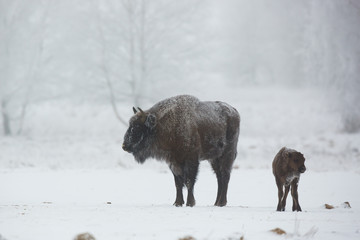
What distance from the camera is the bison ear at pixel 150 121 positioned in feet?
25.4

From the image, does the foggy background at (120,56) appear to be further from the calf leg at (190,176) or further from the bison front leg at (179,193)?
the bison front leg at (179,193)

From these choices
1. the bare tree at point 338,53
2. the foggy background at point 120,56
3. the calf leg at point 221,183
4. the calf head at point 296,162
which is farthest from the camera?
the foggy background at point 120,56

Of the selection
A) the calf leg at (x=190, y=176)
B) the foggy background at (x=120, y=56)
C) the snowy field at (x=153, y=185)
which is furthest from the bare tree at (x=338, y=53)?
the calf leg at (x=190, y=176)

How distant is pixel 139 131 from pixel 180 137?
77cm

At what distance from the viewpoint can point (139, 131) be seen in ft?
25.6

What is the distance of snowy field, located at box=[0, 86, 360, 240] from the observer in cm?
522

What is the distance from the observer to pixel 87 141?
829 inches

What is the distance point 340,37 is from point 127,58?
10423 millimetres

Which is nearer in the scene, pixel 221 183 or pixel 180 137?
pixel 180 137

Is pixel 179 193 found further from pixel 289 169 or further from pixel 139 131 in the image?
pixel 289 169

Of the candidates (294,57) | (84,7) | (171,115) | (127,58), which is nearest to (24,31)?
(84,7)

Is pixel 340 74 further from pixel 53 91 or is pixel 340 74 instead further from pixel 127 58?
pixel 53 91

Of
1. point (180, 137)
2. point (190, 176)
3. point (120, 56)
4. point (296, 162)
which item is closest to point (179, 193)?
point (190, 176)

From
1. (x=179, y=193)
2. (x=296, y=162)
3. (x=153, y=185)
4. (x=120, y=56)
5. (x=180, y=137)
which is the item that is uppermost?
(x=120, y=56)
